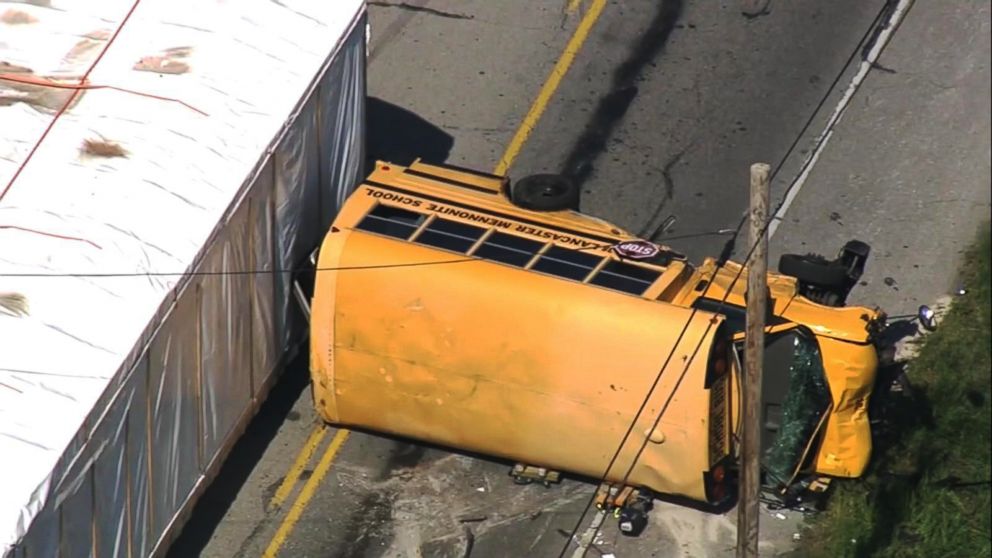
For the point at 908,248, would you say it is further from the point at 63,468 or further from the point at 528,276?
the point at 63,468

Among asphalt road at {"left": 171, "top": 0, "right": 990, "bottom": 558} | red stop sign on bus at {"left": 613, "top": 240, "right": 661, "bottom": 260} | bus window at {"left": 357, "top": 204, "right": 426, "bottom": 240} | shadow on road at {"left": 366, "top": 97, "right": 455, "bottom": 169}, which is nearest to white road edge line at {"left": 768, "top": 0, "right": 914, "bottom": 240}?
asphalt road at {"left": 171, "top": 0, "right": 990, "bottom": 558}

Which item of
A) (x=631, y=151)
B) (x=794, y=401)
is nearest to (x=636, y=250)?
(x=794, y=401)

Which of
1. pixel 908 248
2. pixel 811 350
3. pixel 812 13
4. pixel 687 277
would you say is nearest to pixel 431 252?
pixel 687 277

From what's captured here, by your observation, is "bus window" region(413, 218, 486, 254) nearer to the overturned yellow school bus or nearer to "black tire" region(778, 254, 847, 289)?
the overturned yellow school bus

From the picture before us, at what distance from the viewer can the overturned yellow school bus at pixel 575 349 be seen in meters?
14.3

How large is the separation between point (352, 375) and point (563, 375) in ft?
5.73

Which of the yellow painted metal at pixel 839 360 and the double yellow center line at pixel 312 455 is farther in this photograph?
the double yellow center line at pixel 312 455

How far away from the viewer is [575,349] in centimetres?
1439

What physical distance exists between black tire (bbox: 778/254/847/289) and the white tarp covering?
12.9ft

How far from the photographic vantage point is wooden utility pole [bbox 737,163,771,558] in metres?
12.3

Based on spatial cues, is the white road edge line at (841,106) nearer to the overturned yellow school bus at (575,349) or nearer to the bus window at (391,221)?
the overturned yellow school bus at (575,349)

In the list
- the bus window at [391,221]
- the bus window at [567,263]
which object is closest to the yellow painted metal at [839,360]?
the bus window at [567,263]

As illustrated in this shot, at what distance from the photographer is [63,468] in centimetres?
1240

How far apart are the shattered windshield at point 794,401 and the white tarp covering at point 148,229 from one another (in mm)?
4041
